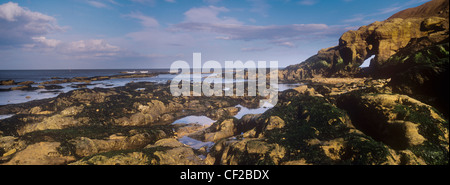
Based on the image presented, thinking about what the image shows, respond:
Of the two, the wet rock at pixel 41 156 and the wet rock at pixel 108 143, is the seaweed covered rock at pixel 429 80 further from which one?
the wet rock at pixel 41 156

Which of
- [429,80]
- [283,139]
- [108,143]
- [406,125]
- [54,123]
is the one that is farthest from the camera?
[54,123]

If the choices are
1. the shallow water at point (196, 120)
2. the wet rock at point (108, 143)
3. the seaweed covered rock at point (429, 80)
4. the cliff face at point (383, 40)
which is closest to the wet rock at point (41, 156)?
the wet rock at point (108, 143)

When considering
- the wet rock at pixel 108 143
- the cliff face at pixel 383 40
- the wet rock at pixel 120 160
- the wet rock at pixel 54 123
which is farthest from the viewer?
the cliff face at pixel 383 40

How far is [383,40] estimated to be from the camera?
91.2 ft

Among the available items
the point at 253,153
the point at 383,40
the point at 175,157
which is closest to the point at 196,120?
the point at 175,157

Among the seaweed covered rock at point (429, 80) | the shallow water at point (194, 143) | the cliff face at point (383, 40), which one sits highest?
the cliff face at point (383, 40)

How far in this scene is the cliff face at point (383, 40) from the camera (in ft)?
76.7

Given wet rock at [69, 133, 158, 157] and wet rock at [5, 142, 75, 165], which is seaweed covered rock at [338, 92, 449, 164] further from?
wet rock at [5, 142, 75, 165]

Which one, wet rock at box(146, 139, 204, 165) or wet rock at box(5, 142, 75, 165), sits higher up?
wet rock at box(5, 142, 75, 165)

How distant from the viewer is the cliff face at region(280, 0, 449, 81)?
23375 millimetres

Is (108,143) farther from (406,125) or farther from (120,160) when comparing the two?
→ (406,125)

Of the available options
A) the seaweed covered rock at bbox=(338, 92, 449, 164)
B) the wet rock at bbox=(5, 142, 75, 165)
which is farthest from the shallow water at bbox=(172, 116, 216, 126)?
the seaweed covered rock at bbox=(338, 92, 449, 164)

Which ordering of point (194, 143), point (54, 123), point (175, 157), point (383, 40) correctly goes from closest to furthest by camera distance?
1. point (175, 157)
2. point (194, 143)
3. point (54, 123)
4. point (383, 40)
